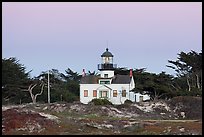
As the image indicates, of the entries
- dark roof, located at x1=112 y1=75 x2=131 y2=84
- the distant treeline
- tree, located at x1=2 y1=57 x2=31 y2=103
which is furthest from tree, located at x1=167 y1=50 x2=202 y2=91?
tree, located at x1=2 y1=57 x2=31 y2=103

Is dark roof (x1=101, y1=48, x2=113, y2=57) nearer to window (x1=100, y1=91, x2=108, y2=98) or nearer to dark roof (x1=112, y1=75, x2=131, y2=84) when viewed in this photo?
dark roof (x1=112, y1=75, x2=131, y2=84)

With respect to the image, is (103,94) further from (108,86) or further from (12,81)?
(12,81)

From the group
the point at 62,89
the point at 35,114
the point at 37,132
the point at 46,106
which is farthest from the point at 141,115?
the point at 62,89

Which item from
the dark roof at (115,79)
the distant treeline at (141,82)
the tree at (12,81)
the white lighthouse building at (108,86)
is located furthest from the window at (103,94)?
the tree at (12,81)

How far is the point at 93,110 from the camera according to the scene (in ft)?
105

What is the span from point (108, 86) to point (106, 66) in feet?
7.71

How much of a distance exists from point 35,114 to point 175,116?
41.3ft

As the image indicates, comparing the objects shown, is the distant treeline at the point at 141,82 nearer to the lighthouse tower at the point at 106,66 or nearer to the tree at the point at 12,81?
the tree at the point at 12,81

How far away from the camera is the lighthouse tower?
53.2 metres

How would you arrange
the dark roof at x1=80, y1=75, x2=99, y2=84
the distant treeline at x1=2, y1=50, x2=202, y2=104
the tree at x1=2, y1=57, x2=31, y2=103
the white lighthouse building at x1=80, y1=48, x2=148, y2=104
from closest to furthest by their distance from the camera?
the distant treeline at x1=2, y1=50, x2=202, y2=104
the tree at x1=2, y1=57, x2=31, y2=103
the white lighthouse building at x1=80, y1=48, x2=148, y2=104
the dark roof at x1=80, y1=75, x2=99, y2=84

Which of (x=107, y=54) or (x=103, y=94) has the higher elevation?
(x=107, y=54)

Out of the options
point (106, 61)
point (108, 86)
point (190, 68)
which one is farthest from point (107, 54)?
point (190, 68)

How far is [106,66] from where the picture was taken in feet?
175

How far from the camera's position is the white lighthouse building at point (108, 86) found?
52644 millimetres
